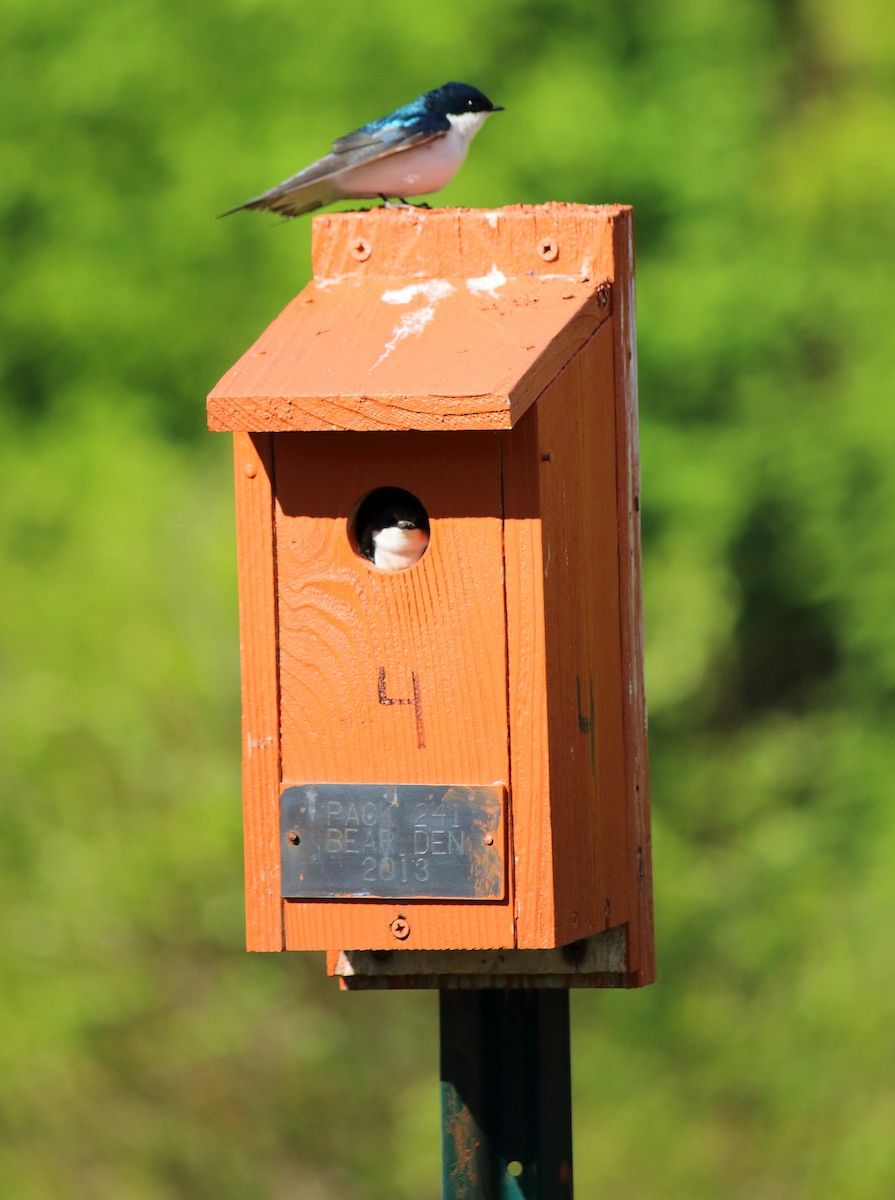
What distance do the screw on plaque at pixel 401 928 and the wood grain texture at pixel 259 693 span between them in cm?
15

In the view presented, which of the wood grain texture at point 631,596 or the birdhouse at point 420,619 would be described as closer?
the birdhouse at point 420,619

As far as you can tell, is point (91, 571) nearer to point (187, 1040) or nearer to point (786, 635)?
point (187, 1040)

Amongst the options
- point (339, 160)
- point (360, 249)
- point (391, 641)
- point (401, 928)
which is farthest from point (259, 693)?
point (339, 160)

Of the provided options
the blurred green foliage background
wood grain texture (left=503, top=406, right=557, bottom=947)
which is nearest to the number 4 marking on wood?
wood grain texture (left=503, top=406, right=557, bottom=947)

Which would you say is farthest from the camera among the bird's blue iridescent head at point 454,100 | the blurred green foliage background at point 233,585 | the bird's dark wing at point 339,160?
the blurred green foliage background at point 233,585

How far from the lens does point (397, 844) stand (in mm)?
2506

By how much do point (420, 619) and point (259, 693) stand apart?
23 cm

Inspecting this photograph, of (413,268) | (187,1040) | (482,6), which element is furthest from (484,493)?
(482,6)

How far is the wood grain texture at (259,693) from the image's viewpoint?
8.42 feet

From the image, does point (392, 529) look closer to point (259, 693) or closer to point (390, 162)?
point (259, 693)

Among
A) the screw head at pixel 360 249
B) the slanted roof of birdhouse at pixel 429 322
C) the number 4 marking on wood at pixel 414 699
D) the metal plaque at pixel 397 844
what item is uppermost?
the screw head at pixel 360 249

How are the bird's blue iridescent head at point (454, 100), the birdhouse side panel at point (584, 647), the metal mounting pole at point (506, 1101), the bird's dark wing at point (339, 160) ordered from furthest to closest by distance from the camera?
1. the bird's blue iridescent head at point (454, 100)
2. the bird's dark wing at point (339, 160)
3. the metal mounting pole at point (506, 1101)
4. the birdhouse side panel at point (584, 647)

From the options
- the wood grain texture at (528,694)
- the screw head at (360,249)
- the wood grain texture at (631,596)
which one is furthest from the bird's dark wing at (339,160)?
the wood grain texture at (528,694)

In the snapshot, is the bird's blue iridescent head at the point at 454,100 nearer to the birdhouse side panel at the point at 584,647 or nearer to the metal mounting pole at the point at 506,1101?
the birdhouse side panel at the point at 584,647
